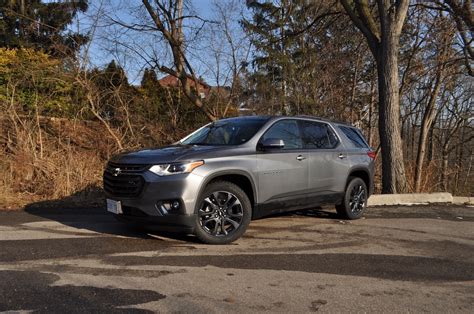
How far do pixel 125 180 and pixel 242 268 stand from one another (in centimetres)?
201

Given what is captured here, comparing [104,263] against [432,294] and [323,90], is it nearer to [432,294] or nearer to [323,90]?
[432,294]

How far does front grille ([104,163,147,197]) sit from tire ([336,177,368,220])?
3.80 metres

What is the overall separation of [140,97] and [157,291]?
36.1ft

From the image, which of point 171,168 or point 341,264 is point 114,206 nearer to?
point 171,168

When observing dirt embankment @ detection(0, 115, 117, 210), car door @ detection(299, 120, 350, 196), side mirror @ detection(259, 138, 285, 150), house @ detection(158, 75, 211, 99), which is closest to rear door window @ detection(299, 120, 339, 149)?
car door @ detection(299, 120, 350, 196)

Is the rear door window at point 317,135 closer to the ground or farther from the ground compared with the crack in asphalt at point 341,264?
farther from the ground

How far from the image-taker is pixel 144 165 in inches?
242

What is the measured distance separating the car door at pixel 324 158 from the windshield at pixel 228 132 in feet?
3.03

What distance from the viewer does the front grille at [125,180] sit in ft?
20.2

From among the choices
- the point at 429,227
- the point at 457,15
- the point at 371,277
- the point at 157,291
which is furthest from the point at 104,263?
the point at 457,15

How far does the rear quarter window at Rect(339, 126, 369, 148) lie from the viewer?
8624 millimetres

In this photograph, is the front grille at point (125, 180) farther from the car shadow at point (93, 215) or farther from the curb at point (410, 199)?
the curb at point (410, 199)

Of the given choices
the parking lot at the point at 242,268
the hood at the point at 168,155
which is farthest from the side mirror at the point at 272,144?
the parking lot at the point at 242,268

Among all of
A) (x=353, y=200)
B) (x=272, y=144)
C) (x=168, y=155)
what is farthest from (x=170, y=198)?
(x=353, y=200)
